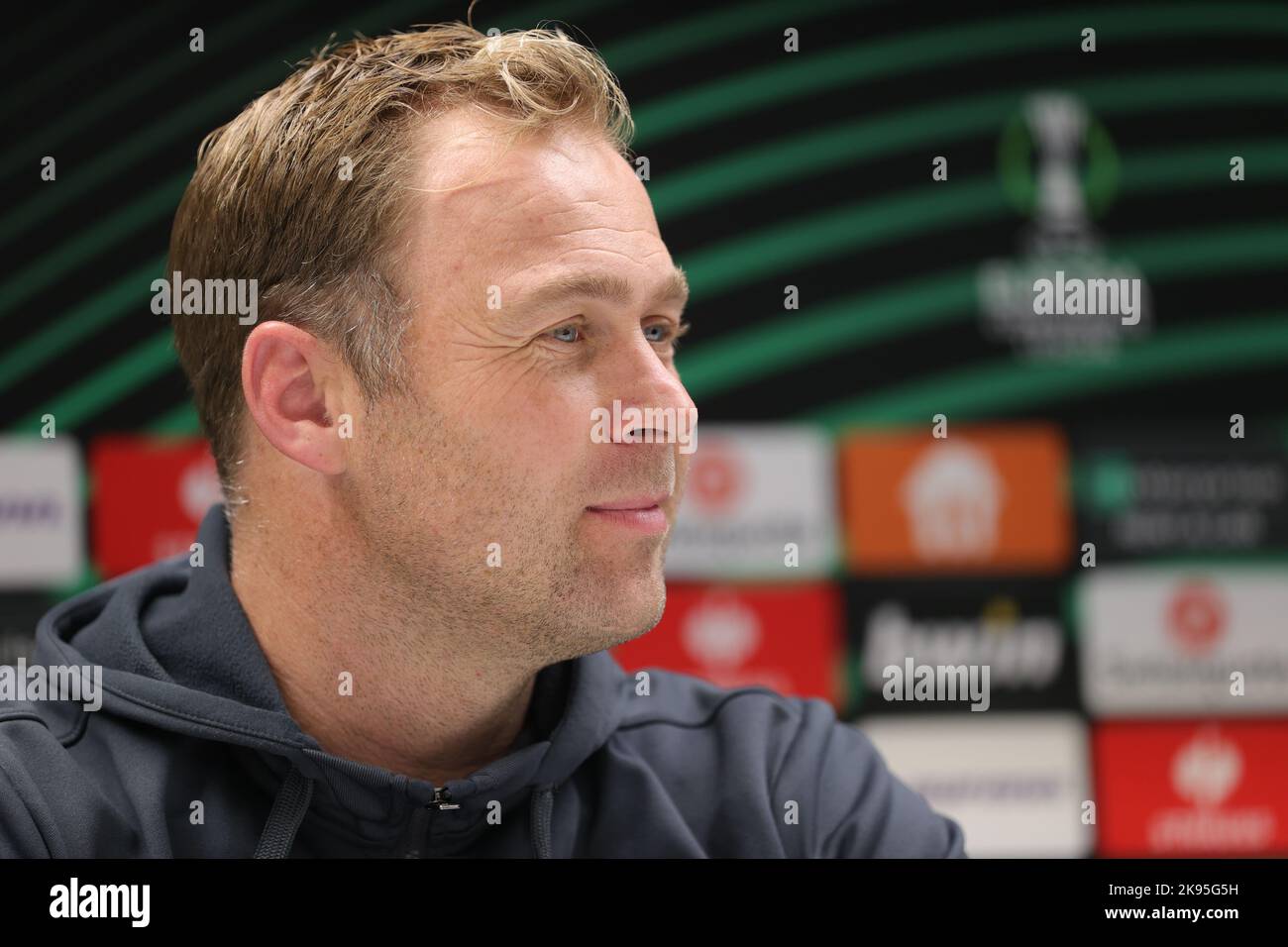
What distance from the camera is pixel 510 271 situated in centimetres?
136

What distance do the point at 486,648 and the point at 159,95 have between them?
1.85m

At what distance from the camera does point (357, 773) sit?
50.9 inches

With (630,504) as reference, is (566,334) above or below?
above

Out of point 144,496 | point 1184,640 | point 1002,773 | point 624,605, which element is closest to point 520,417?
point 624,605

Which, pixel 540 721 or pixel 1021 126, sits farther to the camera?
Answer: pixel 1021 126

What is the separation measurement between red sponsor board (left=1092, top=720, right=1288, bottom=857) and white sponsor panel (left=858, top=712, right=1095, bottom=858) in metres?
0.08

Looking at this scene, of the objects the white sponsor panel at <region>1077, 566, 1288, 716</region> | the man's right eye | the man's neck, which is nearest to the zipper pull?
the man's neck

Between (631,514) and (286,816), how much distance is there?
0.44m

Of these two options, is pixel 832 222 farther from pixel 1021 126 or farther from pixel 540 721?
pixel 540 721

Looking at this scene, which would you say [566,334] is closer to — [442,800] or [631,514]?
[631,514]

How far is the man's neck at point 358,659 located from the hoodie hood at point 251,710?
0.05 metres

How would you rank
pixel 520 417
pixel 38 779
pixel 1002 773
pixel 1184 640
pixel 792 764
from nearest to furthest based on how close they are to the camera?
pixel 38 779
pixel 520 417
pixel 792 764
pixel 1002 773
pixel 1184 640

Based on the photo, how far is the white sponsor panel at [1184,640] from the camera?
3284 mm
